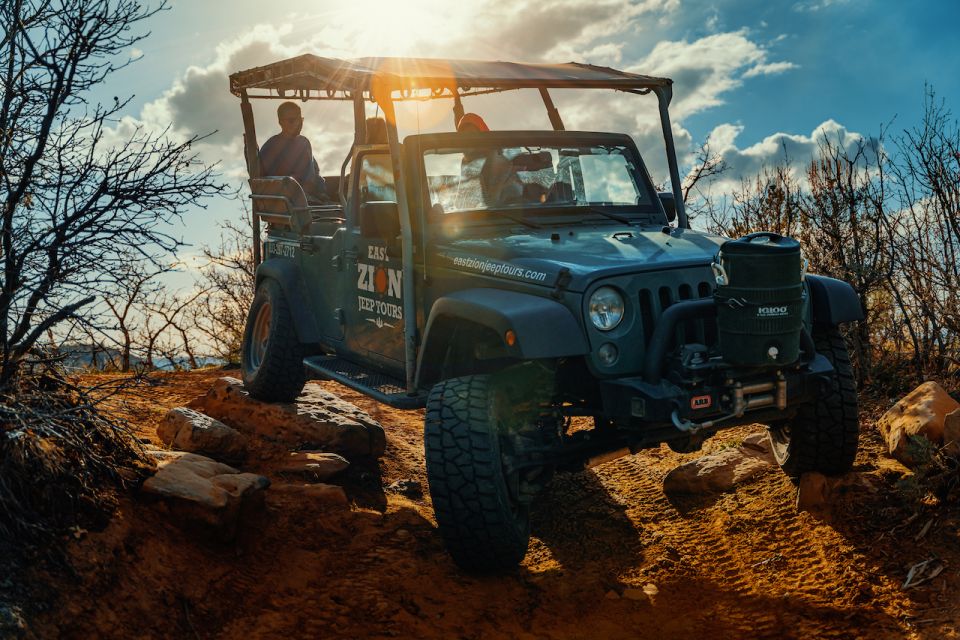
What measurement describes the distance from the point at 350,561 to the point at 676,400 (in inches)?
80.0

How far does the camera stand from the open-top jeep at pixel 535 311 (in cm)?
421

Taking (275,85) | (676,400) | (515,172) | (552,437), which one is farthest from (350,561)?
(275,85)

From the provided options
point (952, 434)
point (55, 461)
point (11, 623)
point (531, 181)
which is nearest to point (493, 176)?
point (531, 181)

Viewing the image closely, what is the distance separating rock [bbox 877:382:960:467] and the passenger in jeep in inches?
201

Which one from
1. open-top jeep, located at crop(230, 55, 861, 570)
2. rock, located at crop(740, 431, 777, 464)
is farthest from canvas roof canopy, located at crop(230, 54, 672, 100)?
rock, located at crop(740, 431, 777, 464)

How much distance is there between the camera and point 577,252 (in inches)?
185

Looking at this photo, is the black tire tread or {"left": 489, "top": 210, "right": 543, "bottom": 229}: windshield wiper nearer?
the black tire tread

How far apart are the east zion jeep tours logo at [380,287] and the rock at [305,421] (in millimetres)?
1001

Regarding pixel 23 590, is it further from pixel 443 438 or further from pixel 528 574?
pixel 528 574

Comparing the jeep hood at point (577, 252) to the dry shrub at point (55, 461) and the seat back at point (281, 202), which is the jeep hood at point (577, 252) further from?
the seat back at point (281, 202)

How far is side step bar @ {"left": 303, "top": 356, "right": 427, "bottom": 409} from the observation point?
17.5ft

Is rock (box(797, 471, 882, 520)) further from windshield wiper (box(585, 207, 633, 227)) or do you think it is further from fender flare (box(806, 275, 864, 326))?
windshield wiper (box(585, 207, 633, 227))

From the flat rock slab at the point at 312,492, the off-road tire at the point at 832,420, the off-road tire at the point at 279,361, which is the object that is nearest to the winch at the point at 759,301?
the off-road tire at the point at 832,420

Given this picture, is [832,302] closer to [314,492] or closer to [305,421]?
[314,492]
